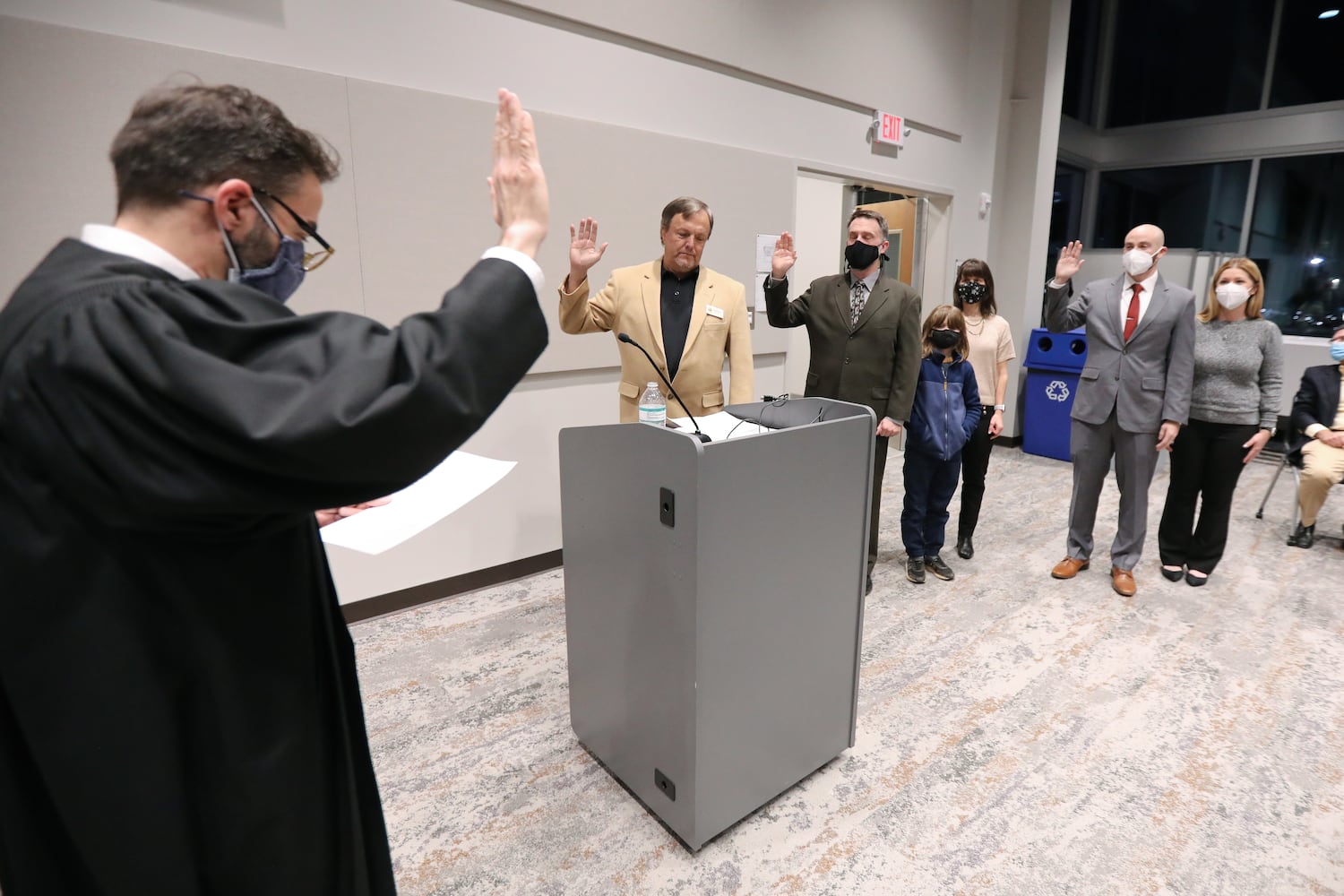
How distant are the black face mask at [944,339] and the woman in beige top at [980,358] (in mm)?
590

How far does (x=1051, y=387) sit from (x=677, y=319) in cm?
418

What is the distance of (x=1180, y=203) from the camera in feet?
23.6

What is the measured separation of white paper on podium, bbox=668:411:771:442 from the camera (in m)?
1.79

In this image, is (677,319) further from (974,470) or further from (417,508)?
(417,508)

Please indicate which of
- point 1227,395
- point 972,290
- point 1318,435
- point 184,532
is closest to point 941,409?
point 972,290

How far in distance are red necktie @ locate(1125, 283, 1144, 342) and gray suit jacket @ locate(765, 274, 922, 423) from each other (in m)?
0.93

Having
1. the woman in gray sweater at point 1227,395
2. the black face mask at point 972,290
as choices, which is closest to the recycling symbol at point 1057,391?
the black face mask at point 972,290

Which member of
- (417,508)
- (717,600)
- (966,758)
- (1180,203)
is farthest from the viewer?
(1180,203)

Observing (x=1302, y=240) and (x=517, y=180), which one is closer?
(x=517, y=180)

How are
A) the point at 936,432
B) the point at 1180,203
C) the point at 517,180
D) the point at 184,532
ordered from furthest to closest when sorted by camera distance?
the point at 1180,203 → the point at 936,432 → the point at 517,180 → the point at 184,532

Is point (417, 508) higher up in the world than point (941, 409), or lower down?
higher up

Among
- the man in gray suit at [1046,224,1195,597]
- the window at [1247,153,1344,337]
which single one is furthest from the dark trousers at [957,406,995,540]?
the window at [1247,153,1344,337]

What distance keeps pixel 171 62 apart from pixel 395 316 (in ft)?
3.41

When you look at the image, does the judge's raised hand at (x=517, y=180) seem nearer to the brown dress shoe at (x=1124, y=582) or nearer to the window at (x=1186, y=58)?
the brown dress shoe at (x=1124, y=582)
